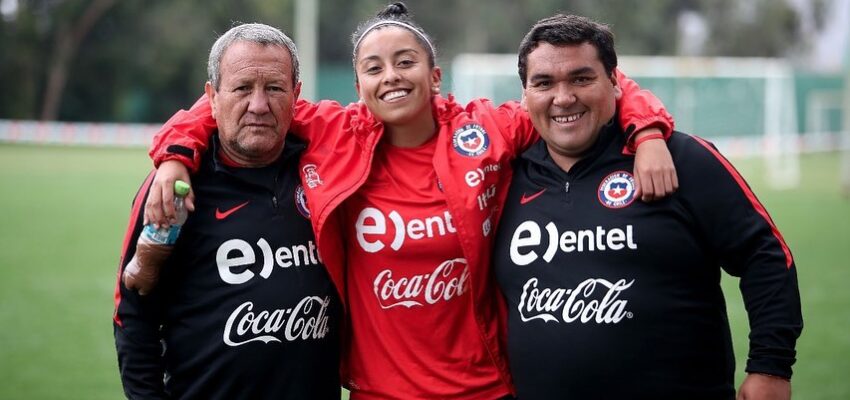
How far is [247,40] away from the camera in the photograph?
3.58m

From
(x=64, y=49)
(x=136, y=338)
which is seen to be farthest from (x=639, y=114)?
(x=64, y=49)

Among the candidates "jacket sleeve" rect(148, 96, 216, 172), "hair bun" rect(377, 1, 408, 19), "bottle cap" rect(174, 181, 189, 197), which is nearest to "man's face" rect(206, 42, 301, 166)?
"jacket sleeve" rect(148, 96, 216, 172)

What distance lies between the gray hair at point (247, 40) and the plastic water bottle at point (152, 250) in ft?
1.65

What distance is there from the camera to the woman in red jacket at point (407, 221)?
3.62 meters

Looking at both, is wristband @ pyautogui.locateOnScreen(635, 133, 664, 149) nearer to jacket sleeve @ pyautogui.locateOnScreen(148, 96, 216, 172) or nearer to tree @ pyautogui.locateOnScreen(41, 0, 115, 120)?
jacket sleeve @ pyautogui.locateOnScreen(148, 96, 216, 172)

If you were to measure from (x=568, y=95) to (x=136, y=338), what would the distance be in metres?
1.85

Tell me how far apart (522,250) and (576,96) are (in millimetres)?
617

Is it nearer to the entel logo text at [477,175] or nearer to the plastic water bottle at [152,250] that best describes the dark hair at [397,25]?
the entel logo text at [477,175]

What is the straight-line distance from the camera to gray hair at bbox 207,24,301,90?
11.8 feet

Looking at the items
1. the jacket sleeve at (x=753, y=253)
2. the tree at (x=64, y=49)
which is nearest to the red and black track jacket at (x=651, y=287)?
the jacket sleeve at (x=753, y=253)

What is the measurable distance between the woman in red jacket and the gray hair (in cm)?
24

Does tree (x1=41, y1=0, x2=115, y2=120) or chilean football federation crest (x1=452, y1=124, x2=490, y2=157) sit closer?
chilean football federation crest (x1=452, y1=124, x2=490, y2=157)

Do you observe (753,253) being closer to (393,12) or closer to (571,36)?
(571,36)

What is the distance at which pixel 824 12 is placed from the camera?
6031 centimetres
